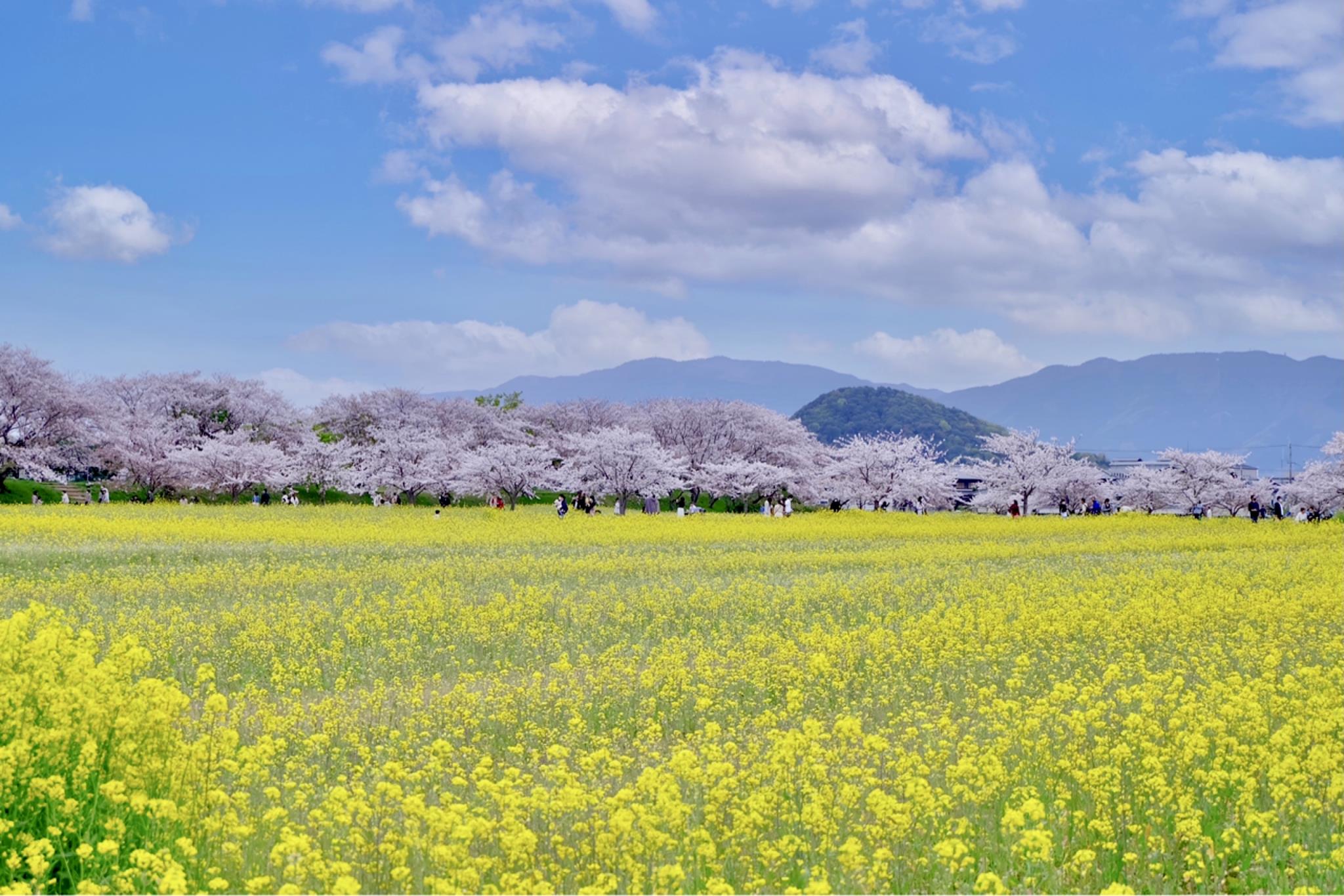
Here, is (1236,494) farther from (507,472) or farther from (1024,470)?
(507,472)

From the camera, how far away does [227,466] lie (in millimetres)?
61375

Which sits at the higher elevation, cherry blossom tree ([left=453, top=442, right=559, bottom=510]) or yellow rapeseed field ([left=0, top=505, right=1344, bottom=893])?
cherry blossom tree ([left=453, top=442, right=559, bottom=510])

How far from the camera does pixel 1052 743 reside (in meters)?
9.01

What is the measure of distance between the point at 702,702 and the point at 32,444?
63.7m

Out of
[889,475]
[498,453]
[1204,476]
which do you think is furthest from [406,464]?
[1204,476]

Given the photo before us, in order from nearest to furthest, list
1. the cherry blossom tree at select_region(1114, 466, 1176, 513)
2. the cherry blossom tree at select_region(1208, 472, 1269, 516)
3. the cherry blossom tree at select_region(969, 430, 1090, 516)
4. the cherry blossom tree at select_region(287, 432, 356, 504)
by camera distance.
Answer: the cherry blossom tree at select_region(287, 432, 356, 504) < the cherry blossom tree at select_region(969, 430, 1090, 516) < the cherry blossom tree at select_region(1208, 472, 1269, 516) < the cherry blossom tree at select_region(1114, 466, 1176, 513)

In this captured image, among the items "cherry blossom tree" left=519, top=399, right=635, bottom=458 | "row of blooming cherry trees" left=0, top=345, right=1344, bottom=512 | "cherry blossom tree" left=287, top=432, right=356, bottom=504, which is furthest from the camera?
"cherry blossom tree" left=519, top=399, right=635, bottom=458

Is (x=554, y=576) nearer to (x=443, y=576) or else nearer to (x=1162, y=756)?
(x=443, y=576)

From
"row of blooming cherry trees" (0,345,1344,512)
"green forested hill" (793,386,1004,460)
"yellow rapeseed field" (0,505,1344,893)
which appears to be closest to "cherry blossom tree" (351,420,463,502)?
"row of blooming cherry trees" (0,345,1344,512)

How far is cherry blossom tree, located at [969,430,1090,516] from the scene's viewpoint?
6850cm

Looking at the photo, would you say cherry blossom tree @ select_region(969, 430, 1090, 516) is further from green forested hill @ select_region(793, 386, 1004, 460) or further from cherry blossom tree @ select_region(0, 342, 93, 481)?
green forested hill @ select_region(793, 386, 1004, 460)

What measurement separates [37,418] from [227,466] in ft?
36.2

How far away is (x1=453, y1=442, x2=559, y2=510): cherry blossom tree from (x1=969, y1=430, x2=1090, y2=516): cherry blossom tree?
1114 inches

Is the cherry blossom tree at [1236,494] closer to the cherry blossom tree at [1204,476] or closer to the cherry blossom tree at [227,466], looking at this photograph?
the cherry blossom tree at [1204,476]
